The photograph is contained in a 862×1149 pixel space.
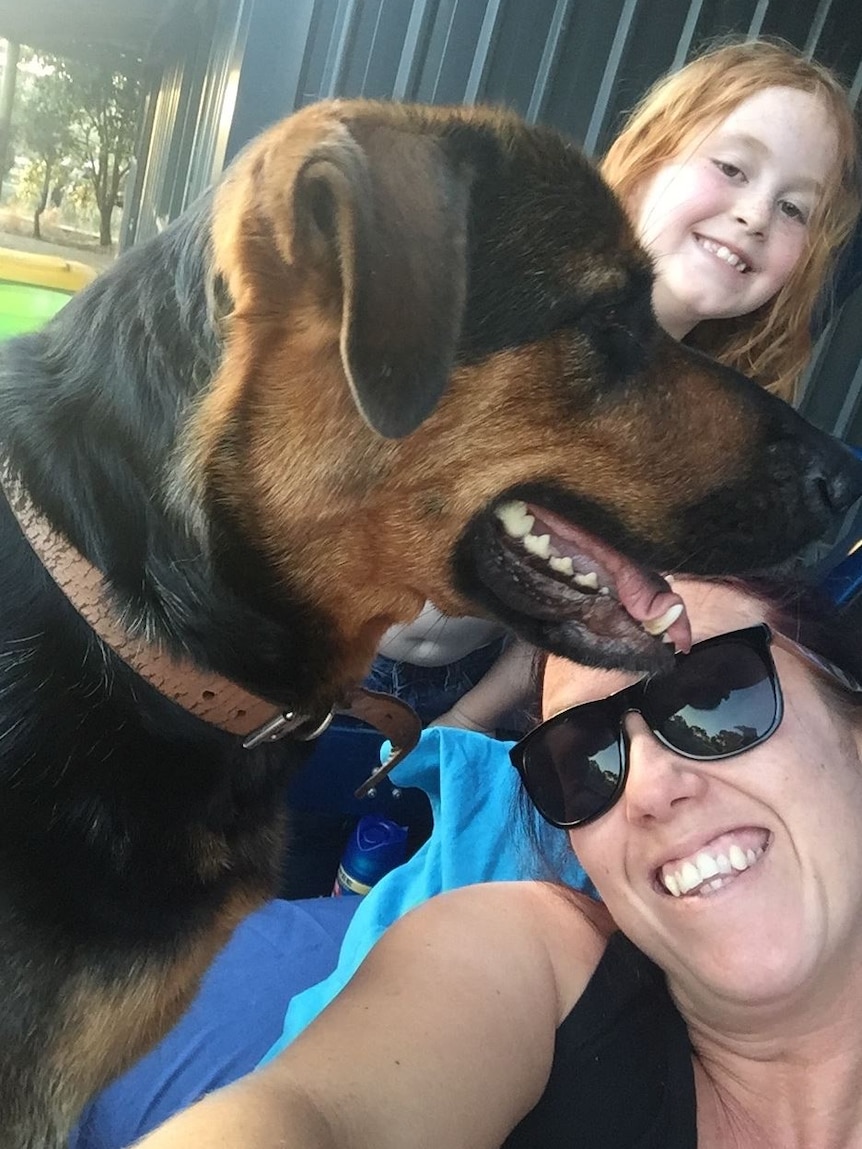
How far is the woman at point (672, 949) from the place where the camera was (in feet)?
3.51

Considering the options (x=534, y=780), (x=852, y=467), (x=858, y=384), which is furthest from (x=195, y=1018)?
(x=858, y=384)

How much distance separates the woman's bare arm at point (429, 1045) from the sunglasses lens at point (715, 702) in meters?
0.32

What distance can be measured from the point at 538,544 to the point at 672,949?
1.77 ft

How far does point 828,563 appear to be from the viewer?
2.21 meters

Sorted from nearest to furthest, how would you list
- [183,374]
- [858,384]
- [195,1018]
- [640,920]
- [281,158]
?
[281,158]
[183,374]
[640,920]
[195,1018]
[858,384]

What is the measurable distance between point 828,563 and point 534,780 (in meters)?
1.14

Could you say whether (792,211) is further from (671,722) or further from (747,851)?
(747,851)

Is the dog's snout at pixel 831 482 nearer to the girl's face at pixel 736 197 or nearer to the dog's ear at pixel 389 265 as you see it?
the dog's ear at pixel 389 265

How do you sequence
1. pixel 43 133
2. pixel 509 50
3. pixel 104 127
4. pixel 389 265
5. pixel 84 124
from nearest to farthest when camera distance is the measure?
1. pixel 389 265
2. pixel 509 50
3. pixel 43 133
4. pixel 84 124
5. pixel 104 127

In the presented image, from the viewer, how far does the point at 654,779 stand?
1257 millimetres

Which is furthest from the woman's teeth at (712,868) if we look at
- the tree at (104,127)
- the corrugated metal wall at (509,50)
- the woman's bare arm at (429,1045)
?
the tree at (104,127)

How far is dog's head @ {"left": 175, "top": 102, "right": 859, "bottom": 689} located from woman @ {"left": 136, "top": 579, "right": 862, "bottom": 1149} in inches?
5.3

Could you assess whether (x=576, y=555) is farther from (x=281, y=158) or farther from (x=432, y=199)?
(x=281, y=158)

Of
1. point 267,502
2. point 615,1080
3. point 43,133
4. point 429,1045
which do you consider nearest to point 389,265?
point 267,502
